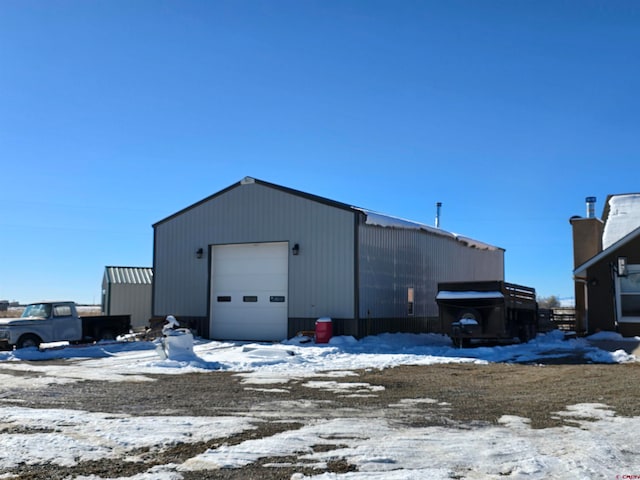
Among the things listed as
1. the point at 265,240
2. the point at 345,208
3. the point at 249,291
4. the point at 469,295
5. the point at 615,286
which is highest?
the point at 345,208

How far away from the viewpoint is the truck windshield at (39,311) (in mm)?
20672

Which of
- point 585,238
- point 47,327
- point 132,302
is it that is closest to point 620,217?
point 585,238

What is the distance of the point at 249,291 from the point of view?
23.6 meters

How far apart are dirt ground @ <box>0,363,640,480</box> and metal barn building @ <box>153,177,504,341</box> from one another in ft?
24.3

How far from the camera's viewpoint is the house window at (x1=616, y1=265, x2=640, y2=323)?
2117cm

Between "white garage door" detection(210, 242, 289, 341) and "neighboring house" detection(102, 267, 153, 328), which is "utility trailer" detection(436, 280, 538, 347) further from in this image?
"neighboring house" detection(102, 267, 153, 328)

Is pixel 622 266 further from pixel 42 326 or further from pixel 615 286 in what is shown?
pixel 42 326

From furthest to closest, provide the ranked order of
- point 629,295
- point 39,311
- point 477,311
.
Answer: point 629,295, point 39,311, point 477,311

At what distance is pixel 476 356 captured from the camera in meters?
17.8

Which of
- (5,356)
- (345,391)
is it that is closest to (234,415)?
(345,391)

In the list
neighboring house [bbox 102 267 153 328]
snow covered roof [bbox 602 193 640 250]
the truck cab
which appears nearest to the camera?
the truck cab

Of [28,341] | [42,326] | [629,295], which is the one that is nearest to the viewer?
[28,341]

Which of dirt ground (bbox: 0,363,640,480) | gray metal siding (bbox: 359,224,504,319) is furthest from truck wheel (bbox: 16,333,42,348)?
gray metal siding (bbox: 359,224,504,319)

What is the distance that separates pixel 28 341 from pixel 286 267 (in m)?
8.48
